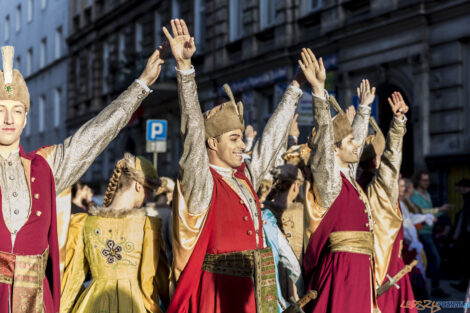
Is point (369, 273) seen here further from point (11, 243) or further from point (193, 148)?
point (11, 243)

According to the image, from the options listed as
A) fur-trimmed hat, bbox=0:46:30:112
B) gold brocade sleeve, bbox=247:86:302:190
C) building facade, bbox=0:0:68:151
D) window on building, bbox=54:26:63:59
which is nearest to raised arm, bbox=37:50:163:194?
fur-trimmed hat, bbox=0:46:30:112

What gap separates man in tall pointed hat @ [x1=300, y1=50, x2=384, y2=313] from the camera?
18.2 feet

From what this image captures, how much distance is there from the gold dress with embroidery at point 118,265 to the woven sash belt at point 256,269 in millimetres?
678

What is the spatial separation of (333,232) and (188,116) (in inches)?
68.8

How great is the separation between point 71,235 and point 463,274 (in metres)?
7.85

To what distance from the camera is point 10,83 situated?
404 centimetres

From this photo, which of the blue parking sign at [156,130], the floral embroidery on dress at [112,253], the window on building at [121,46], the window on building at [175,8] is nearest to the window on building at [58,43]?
the window on building at [121,46]

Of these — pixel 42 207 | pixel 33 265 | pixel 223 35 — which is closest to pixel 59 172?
pixel 42 207

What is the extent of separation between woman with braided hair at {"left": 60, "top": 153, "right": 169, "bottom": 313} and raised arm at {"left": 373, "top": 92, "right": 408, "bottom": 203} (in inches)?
80.7

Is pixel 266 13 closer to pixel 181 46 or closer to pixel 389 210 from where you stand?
pixel 389 210

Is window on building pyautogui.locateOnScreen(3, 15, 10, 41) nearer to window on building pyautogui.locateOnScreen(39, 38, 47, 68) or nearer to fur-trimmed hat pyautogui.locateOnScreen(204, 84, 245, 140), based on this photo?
window on building pyautogui.locateOnScreen(39, 38, 47, 68)

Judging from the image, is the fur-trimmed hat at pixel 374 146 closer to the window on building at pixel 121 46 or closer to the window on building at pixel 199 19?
the window on building at pixel 199 19

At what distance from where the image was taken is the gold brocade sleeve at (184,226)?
4543 mm

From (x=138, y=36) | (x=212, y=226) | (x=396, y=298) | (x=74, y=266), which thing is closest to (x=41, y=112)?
(x=138, y=36)
